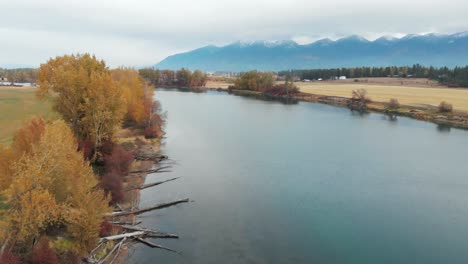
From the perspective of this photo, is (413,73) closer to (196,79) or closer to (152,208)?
(196,79)

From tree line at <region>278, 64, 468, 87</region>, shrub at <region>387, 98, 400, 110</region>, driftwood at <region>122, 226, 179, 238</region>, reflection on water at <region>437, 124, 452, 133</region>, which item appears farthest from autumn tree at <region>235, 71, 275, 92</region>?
driftwood at <region>122, 226, 179, 238</region>

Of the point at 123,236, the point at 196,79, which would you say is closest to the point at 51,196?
the point at 123,236

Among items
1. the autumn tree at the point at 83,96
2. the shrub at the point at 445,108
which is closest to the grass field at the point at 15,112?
the autumn tree at the point at 83,96

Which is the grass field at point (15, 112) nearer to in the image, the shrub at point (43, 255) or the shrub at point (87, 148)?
the shrub at point (87, 148)

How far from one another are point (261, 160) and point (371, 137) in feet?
79.2

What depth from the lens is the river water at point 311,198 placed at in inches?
848

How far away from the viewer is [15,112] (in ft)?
168

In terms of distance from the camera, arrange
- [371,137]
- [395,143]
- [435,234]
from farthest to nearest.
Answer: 1. [371,137]
2. [395,143]
3. [435,234]

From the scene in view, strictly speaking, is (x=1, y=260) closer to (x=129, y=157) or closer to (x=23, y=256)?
(x=23, y=256)

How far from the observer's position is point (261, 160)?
134 ft

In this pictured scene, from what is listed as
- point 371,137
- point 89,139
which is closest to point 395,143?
point 371,137

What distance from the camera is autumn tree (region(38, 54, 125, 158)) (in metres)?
31.2

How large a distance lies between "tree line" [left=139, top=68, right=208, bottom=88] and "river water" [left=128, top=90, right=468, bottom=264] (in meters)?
108

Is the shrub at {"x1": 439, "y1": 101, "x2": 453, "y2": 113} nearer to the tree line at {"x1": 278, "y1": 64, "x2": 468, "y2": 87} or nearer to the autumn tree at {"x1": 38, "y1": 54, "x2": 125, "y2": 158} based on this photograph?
the tree line at {"x1": 278, "y1": 64, "x2": 468, "y2": 87}
